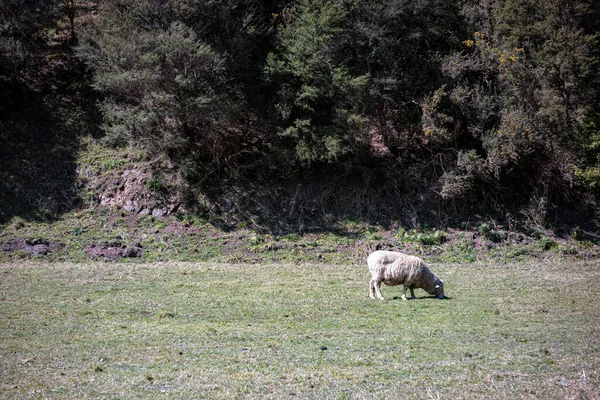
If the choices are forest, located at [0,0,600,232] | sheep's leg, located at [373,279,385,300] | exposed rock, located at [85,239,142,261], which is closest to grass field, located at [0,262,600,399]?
sheep's leg, located at [373,279,385,300]

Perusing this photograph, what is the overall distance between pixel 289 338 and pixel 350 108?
18154 mm

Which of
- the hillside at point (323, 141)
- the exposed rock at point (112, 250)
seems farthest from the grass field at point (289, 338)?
the hillside at point (323, 141)

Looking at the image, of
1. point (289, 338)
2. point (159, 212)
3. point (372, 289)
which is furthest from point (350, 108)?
point (289, 338)

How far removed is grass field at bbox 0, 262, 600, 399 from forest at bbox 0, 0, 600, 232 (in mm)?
8376

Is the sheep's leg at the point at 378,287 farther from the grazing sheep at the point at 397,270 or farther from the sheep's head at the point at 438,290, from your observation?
the sheep's head at the point at 438,290

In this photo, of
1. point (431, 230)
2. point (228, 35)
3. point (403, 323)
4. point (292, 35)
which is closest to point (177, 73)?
point (228, 35)

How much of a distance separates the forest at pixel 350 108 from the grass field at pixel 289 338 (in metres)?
8.38

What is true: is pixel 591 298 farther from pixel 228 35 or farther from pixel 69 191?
pixel 69 191

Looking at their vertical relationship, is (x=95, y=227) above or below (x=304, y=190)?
below

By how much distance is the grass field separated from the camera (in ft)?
30.1

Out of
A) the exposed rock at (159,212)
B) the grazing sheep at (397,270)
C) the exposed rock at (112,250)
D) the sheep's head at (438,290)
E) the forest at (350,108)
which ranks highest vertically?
the forest at (350,108)

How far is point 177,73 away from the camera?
1040 inches

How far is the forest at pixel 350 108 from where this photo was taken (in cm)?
2642

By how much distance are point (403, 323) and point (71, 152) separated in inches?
914
